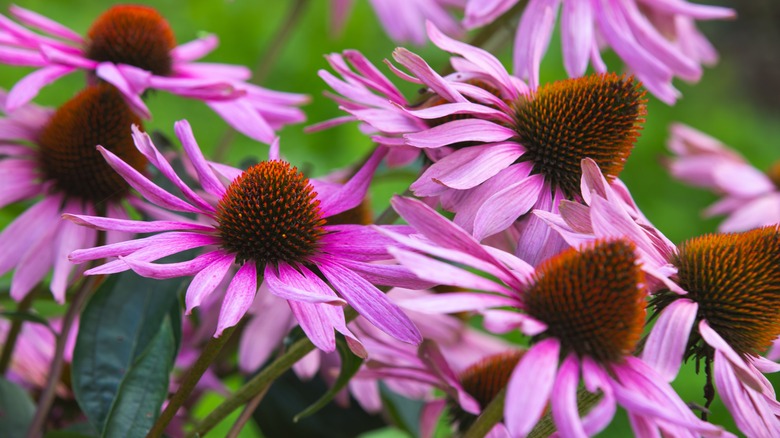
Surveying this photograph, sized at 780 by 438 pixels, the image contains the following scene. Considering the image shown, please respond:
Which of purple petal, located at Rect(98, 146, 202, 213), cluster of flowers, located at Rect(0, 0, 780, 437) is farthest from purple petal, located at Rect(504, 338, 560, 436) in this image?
purple petal, located at Rect(98, 146, 202, 213)

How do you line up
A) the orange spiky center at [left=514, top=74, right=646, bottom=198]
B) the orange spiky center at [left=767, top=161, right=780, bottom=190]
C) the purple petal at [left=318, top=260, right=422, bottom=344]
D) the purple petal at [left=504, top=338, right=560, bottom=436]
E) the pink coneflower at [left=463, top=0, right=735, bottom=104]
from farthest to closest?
the orange spiky center at [left=767, top=161, right=780, bottom=190] < the pink coneflower at [left=463, top=0, right=735, bottom=104] < the orange spiky center at [left=514, top=74, right=646, bottom=198] < the purple petal at [left=318, top=260, right=422, bottom=344] < the purple petal at [left=504, top=338, right=560, bottom=436]

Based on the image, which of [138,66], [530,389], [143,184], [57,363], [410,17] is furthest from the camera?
[410,17]

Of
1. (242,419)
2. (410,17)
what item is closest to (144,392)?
(242,419)

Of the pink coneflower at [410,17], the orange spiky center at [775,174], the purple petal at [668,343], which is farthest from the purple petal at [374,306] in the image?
the orange spiky center at [775,174]

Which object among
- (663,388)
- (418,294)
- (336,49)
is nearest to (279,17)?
(336,49)

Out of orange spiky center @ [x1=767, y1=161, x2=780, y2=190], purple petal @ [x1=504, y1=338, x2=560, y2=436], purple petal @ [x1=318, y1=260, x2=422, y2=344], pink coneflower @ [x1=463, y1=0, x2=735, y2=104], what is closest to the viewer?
purple petal @ [x1=504, y1=338, x2=560, y2=436]

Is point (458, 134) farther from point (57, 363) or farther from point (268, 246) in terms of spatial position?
point (57, 363)

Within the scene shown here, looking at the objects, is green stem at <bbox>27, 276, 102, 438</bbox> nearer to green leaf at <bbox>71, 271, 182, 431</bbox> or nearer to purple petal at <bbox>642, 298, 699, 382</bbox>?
green leaf at <bbox>71, 271, 182, 431</bbox>

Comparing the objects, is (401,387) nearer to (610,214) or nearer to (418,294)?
(418,294)
